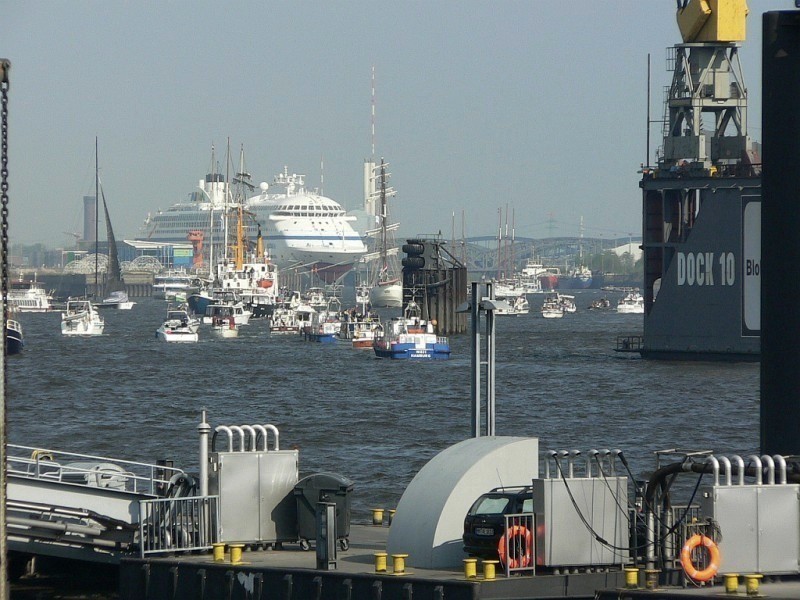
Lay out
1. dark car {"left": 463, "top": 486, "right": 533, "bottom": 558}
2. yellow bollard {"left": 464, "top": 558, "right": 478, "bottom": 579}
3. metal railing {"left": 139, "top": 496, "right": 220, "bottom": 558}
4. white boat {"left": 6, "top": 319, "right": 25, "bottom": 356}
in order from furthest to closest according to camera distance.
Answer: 1. white boat {"left": 6, "top": 319, "right": 25, "bottom": 356}
2. metal railing {"left": 139, "top": 496, "right": 220, "bottom": 558}
3. dark car {"left": 463, "top": 486, "right": 533, "bottom": 558}
4. yellow bollard {"left": 464, "top": 558, "right": 478, "bottom": 579}

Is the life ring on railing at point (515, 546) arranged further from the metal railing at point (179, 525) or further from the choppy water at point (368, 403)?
the choppy water at point (368, 403)

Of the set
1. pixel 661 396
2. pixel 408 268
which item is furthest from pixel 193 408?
pixel 408 268

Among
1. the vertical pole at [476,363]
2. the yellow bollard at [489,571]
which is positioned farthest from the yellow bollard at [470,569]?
the vertical pole at [476,363]

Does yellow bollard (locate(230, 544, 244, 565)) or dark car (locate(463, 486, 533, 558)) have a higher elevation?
dark car (locate(463, 486, 533, 558))

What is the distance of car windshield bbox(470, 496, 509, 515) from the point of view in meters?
21.1

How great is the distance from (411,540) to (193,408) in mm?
47643

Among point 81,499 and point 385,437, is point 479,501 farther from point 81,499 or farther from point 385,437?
point 385,437

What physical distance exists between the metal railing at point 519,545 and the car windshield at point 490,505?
278 mm

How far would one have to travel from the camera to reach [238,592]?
21.9 m

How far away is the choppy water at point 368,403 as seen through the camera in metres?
52.2

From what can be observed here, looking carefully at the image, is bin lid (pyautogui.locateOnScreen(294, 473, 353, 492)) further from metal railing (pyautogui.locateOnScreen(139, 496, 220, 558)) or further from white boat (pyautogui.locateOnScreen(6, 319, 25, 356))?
white boat (pyautogui.locateOnScreen(6, 319, 25, 356))

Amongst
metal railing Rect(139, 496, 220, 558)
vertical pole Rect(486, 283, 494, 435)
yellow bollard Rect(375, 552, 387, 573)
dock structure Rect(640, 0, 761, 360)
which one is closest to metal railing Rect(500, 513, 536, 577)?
yellow bollard Rect(375, 552, 387, 573)

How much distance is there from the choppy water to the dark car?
14.3 metres

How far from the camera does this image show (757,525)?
19953 millimetres
